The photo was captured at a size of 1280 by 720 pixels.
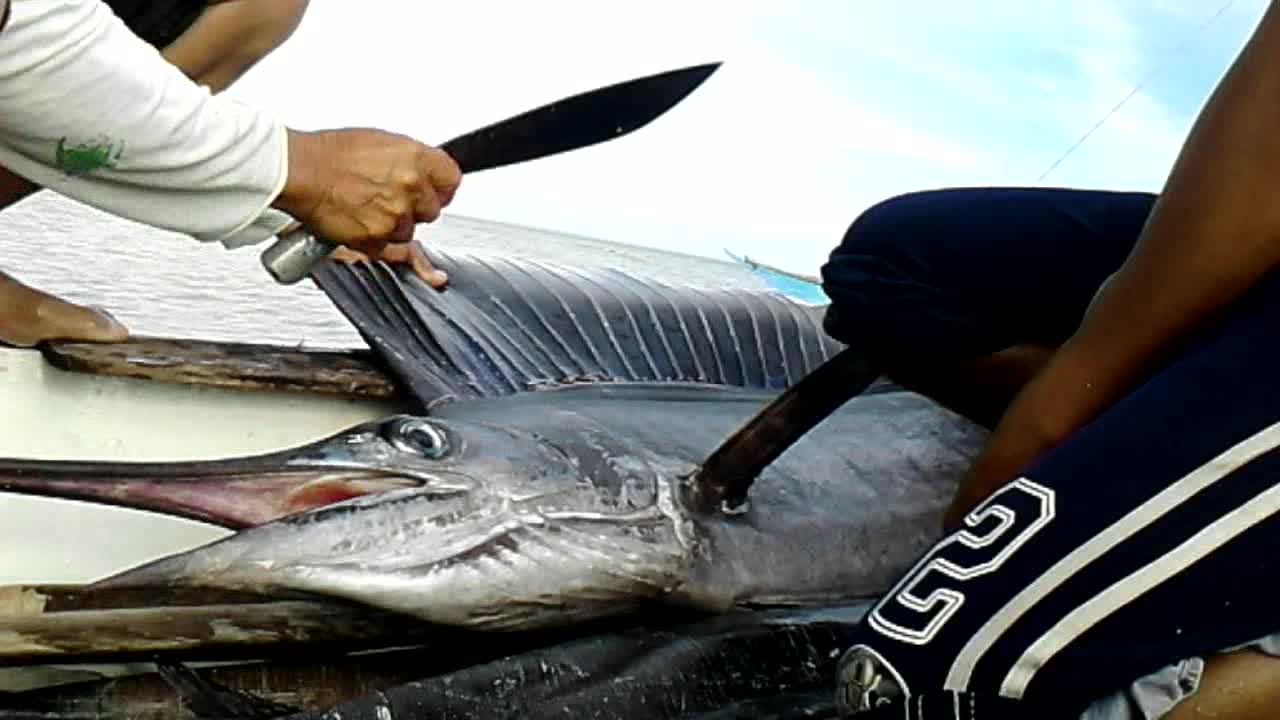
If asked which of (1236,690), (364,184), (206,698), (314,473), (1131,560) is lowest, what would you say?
(206,698)

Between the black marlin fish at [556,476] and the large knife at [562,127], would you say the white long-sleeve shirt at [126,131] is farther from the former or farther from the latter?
the large knife at [562,127]

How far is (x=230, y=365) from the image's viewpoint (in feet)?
6.13

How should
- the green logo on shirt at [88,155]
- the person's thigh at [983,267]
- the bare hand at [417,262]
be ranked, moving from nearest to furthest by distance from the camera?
the green logo on shirt at [88,155] < the person's thigh at [983,267] < the bare hand at [417,262]

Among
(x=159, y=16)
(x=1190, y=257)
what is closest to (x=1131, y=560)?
(x=1190, y=257)

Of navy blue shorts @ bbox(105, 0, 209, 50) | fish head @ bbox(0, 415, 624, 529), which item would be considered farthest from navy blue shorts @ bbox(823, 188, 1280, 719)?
navy blue shorts @ bbox(105, 0, 209, 50)

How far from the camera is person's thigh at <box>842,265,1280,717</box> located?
106 centimetres

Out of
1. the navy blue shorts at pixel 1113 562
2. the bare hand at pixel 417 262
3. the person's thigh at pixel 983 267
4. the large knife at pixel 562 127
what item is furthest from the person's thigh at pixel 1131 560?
the bare hand at pixel 417 262

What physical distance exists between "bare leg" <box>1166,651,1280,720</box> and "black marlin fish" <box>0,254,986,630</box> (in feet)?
2.28

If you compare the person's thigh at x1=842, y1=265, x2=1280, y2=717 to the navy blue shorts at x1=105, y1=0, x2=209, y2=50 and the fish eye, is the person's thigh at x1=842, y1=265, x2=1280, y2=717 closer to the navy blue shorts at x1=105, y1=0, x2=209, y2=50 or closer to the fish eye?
the fish eye

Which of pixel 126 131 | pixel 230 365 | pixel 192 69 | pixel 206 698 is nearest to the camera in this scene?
pixel 126 131

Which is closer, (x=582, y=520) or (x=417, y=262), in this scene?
(x=582, y=520)

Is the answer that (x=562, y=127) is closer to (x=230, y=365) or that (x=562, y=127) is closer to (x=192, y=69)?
(x=230, y=365)

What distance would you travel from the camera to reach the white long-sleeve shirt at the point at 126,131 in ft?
3.70

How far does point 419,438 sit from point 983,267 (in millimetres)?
656
